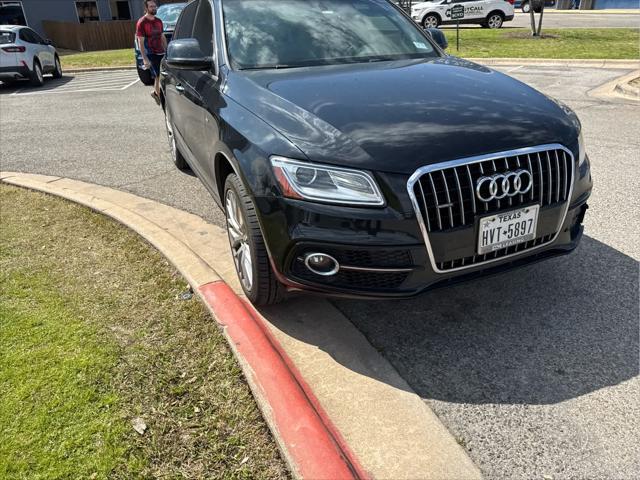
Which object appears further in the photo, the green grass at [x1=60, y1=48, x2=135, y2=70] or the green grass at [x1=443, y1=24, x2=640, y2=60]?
the green grass at [x1=60, y1=48, x2=135, y2=70]

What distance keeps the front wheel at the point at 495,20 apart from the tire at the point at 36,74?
59.3ft

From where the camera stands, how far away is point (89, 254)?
149 inches

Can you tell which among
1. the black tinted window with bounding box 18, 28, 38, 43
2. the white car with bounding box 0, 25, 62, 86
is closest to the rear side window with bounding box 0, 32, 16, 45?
the white car with bounding box 0, 25, 62, 86

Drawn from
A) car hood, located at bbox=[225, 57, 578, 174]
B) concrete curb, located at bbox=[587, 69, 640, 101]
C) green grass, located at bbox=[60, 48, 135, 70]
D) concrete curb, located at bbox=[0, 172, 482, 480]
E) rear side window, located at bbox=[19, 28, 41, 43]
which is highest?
rear side window, located at bbox=[19, 28, 41, 43]

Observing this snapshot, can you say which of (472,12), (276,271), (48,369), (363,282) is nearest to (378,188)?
(363,282)

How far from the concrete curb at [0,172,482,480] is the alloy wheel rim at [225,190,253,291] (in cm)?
14

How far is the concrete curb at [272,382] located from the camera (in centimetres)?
197

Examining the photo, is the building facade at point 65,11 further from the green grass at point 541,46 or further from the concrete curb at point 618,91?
the concrete curb at point 618,91

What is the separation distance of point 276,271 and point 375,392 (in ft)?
2.45

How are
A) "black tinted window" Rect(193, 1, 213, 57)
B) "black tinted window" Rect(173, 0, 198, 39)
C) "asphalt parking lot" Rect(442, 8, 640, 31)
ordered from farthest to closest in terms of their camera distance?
"asphalt parking lot" Rect(442, 8, 640, 31), "black tinted window" Rect(173, 0, 198, 39), "black tinted window" Rect(193, 1, 213, 57)

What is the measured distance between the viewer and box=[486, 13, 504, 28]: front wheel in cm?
2242

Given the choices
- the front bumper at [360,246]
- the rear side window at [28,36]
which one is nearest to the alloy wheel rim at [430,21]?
the rear side window at [28,36]

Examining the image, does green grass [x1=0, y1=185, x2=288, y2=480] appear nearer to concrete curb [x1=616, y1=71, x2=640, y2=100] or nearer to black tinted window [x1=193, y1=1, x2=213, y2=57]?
black tinted window [x1=193, y1=1, x2=213, y2=57]

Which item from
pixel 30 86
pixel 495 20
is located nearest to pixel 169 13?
pixel 30 86
